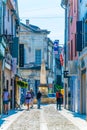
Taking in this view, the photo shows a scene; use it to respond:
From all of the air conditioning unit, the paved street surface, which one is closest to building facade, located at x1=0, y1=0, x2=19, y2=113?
the air conditioning unit

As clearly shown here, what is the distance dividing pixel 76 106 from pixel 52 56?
5027 centimetres

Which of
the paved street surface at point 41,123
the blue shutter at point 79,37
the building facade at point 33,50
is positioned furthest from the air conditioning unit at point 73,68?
the building facade at point 33,50

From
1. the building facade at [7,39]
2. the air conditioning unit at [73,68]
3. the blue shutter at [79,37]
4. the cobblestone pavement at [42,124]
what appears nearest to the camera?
the cobblestone pavement at [42,124]

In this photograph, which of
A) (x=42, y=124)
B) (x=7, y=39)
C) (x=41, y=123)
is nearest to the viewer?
(x=42, y=124)

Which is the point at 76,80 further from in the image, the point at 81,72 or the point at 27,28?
the point at 27,28

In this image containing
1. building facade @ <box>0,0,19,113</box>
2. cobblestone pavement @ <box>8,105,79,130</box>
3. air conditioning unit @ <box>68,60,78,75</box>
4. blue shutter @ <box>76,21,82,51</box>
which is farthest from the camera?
air conditioning unit @ <box>68,60,78,75</box>

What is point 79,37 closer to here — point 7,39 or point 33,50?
point 7,39

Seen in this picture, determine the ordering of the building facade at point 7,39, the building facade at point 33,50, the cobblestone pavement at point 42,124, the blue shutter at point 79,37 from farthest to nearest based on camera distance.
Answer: the building facade at point 33,50, the building facade at point 7,39, the blue shutter at point 79,37, the cobblestone pavement at point 42,124

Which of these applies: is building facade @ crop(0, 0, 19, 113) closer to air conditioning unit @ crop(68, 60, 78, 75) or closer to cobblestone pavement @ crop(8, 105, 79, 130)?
air conditioning unit @ crop(68, 60, 78, 75)

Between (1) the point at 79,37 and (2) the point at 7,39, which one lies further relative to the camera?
(2) the point at 7,39

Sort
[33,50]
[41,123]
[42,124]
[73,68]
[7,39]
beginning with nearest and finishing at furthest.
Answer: [42,124] < [41,123] < [7,39] < [73,68] < [33,50]

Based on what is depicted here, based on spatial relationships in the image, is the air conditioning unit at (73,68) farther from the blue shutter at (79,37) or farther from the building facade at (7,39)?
the building facade at (7,39)

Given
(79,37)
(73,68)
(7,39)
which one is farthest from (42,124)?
(73,68)

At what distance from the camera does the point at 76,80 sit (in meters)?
37.2
